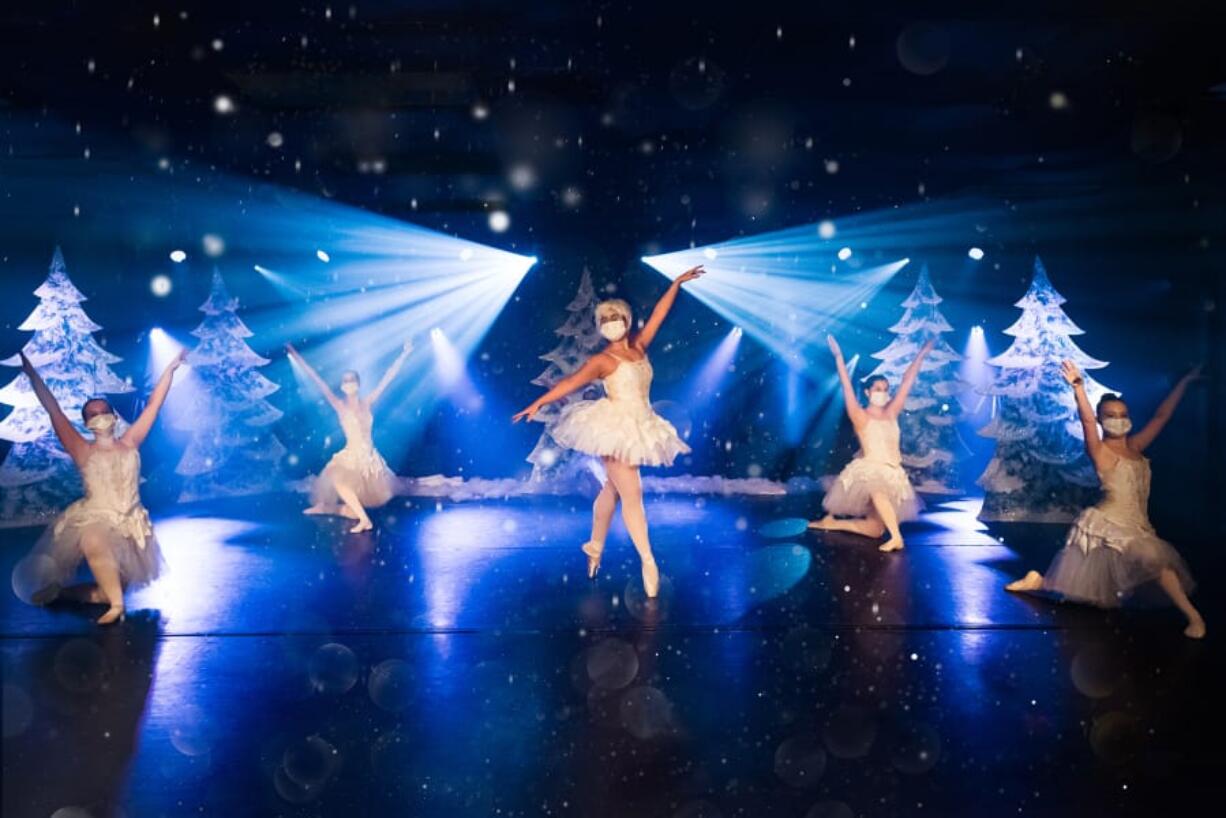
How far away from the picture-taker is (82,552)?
21.3ft

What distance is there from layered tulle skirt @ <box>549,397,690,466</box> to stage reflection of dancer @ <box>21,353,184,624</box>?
8.59 ft

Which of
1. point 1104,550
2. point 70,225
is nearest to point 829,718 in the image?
point 1104,550

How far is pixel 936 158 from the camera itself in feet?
38.5

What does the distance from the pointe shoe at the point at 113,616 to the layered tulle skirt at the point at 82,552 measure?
1.10 feet

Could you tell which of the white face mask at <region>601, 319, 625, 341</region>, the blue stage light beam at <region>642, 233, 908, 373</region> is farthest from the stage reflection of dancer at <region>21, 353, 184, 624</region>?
the blue stage light beam at <region>642, 233, 908, 373</region>

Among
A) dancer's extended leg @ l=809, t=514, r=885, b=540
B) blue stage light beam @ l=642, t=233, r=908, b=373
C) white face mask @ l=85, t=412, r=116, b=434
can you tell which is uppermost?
blue stage light beam @ l=642, t=233, r=908, b=373

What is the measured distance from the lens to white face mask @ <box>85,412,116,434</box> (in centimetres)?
656

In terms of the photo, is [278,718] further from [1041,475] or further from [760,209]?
[760,209]

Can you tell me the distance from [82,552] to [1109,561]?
6.52 meters

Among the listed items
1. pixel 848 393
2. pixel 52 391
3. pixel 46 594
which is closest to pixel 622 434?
pixel 848 393

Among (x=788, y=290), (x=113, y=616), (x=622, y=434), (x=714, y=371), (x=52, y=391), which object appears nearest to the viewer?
(x=113, y=616)
